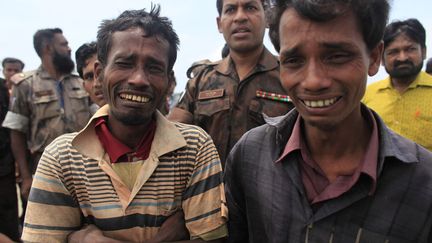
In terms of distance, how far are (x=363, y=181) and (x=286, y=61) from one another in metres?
0.53

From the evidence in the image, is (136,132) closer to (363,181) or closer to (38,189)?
(38,189)

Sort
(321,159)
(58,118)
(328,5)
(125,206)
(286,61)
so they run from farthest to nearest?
(58,118) → (125,206) → (321,159) → (286,61) → (328,5)

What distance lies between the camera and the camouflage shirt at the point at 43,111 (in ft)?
14.1

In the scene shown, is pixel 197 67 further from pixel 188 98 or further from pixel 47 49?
pixel 47 49

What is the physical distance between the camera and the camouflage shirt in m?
4.30

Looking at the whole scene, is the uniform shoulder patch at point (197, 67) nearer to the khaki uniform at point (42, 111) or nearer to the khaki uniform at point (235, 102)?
the khaki uniform at point (235, 102)

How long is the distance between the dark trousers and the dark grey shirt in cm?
364

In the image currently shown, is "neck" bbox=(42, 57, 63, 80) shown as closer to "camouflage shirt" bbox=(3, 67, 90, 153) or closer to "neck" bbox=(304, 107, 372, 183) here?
"camouflage shirt" bbox=(3, 67, 90, 153)

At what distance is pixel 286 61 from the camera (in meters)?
1.58

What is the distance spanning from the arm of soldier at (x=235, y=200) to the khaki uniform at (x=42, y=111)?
2873 mm

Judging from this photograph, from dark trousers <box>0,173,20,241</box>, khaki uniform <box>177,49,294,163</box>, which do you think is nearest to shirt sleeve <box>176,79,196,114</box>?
khaki uniform <box>177,49,294,163</box>

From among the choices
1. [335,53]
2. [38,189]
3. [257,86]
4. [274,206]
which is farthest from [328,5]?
[257,86]

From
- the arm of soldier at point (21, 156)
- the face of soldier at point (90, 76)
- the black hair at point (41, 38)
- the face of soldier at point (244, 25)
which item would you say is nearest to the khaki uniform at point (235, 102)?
the face of soldier at point (244, 25)

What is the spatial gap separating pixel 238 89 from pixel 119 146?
143cm
